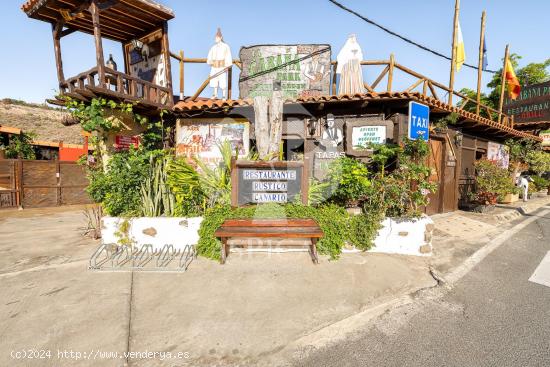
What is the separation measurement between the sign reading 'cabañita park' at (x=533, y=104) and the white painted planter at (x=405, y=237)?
46.5 ft

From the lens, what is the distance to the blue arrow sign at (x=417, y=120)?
596 cm

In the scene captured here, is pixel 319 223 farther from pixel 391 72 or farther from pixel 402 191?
pixel 391 72

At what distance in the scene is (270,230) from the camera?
4.00 metres

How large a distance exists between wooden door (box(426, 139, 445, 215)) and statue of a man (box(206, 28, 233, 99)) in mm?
6736

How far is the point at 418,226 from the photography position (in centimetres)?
486

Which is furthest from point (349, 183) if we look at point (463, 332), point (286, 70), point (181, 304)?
point (286, 70)

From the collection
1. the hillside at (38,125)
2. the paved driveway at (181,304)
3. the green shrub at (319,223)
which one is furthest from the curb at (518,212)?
the hillside at (38,125)

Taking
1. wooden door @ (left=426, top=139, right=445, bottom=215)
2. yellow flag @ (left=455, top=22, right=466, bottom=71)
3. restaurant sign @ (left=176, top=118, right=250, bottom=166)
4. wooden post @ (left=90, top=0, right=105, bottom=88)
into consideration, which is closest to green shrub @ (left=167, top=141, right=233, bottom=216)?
restaurant sign @ (left=176, top=118, right=250, bottom=166)

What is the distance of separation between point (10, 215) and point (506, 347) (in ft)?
40.7

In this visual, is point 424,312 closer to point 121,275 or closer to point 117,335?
point 117,335

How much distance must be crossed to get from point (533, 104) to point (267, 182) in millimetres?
16819

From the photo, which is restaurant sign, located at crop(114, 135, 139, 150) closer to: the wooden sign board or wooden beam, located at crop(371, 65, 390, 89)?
the wooden sign board

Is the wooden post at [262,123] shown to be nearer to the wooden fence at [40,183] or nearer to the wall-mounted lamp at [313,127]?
the wall-mounted lamp at [313,127]

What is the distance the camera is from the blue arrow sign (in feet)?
19.5
